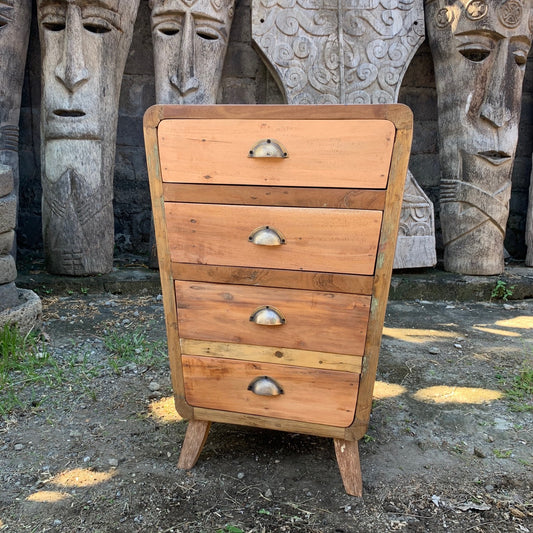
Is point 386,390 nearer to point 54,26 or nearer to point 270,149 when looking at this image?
point 270,149

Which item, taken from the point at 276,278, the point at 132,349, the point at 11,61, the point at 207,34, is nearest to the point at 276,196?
the point at 276,278

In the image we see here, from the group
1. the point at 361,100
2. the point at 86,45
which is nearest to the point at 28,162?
the point at 86,45

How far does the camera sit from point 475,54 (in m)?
3.70

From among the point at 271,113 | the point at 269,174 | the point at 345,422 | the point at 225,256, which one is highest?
the point at 271,113

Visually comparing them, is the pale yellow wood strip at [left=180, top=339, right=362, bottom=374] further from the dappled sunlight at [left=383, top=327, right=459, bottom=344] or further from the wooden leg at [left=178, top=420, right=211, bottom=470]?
the dappled sunlight at [left=383, top=327, right=459, bottom=344]

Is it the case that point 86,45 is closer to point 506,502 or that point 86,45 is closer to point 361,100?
point 361,100

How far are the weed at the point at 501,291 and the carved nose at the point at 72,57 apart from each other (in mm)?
2969

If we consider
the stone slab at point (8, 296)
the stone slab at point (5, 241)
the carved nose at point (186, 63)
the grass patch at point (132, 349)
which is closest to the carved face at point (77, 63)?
the carved nose at point (186, 63)

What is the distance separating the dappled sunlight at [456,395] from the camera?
6.77 feet

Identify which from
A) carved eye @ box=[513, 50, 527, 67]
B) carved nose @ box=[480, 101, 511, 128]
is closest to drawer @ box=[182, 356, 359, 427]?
carved nose @ box=[480, 101, 511, 128]

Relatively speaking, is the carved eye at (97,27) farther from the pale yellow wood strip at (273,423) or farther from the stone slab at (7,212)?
the pale yellow wood strip at (273,423)

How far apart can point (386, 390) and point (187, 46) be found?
8.14ft

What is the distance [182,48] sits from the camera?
3.30 metres

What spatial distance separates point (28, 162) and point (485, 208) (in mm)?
3379
